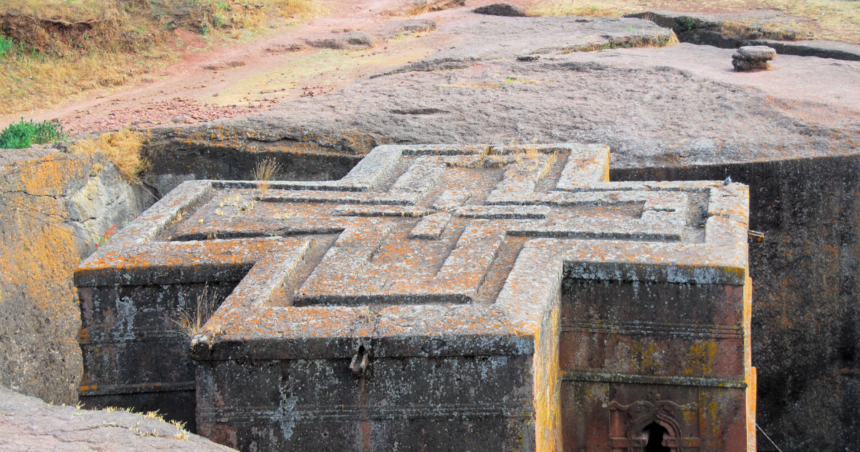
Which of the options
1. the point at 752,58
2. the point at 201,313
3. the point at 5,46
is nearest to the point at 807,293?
the point at 752,58

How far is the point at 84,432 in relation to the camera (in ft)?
11.3

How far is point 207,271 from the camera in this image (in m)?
4.68

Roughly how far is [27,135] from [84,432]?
6263 mm

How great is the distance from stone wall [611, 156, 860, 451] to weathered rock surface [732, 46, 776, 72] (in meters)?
3.97

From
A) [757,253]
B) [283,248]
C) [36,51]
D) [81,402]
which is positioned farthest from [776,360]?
[36,51]

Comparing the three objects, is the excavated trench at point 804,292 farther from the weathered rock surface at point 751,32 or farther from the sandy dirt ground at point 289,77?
the weathered rock surface at point 751,32

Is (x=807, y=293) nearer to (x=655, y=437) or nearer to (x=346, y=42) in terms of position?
(x=655, y=437)

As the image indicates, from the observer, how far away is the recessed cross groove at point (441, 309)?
12.5ft

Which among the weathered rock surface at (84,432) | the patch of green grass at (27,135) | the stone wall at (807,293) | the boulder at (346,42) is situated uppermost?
the boulder at (346,42)

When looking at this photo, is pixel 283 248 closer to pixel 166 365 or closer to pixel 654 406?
pixel 166 365

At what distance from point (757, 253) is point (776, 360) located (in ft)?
3.41

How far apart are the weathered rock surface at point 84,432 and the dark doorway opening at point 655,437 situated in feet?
8.75

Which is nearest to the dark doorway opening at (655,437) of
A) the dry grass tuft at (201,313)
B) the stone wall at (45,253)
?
the dry grass tuft at (201,313)

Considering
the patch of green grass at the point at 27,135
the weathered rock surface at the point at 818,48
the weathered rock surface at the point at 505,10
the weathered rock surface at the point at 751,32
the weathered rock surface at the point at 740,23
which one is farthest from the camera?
the weathered rock surface at the point at 505,10
